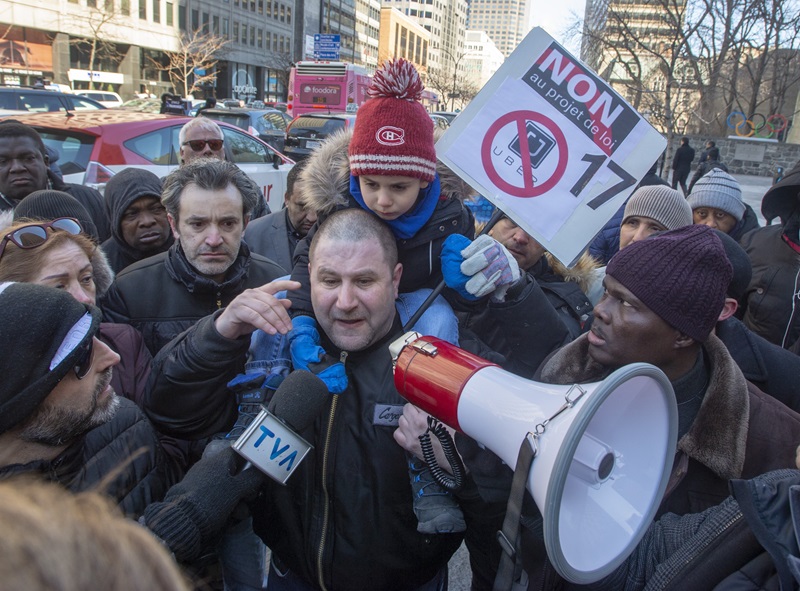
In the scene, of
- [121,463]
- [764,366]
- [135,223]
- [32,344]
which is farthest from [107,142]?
[764,366]

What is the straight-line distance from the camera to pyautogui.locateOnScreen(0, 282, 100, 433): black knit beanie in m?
1.17

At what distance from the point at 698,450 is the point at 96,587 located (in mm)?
1533

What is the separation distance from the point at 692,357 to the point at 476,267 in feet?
2.28

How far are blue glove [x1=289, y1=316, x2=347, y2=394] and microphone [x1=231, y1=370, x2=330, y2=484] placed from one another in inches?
5.0

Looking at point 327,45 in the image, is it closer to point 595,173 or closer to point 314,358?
point 595,173

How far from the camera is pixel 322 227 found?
5.86 feet

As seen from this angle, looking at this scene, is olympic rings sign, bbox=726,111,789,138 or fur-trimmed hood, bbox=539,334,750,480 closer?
fur-trimmed hood, bbox=539,334,750,480

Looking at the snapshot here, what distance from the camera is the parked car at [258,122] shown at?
12805 mm

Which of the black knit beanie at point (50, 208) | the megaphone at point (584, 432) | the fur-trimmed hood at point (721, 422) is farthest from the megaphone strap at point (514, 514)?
the black knit beanie at point (50, 208)

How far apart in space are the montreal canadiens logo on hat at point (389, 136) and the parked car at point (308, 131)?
10838 millimetres

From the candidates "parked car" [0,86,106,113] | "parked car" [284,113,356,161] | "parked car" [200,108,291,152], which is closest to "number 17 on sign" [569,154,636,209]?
"parked car" [284,113,356,161]

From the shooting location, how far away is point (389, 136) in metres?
1.91

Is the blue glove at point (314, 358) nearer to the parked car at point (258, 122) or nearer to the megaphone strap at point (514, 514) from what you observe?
the megaphone strap at point (514, 514)

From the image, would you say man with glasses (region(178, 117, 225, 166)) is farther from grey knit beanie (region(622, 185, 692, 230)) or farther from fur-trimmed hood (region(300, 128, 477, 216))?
grey knit beanie (region(622, 185, 692, 230))
